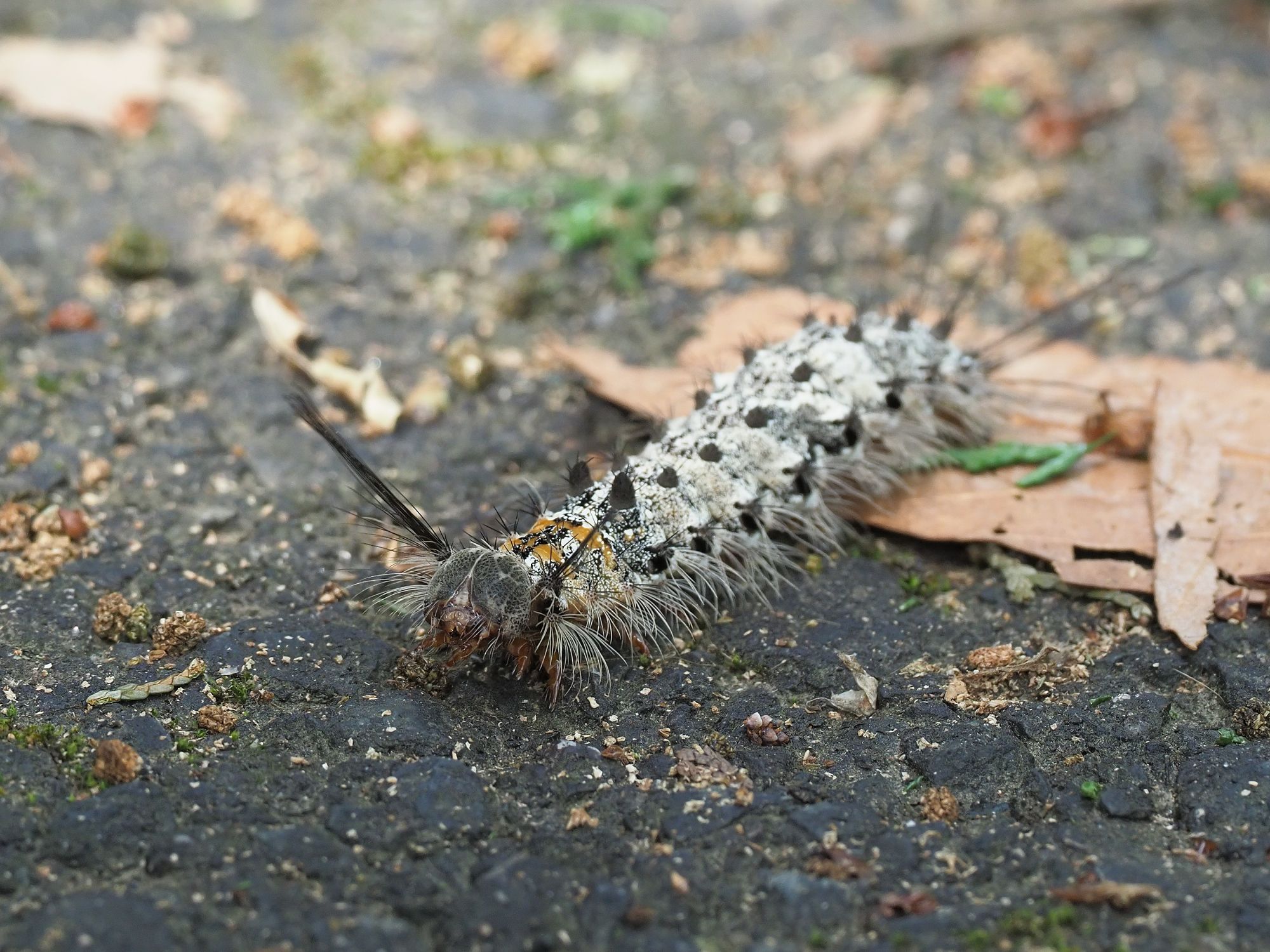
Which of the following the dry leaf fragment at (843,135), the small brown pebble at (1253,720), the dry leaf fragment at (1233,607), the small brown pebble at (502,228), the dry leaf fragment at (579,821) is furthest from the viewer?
the dry leaf fragment at (843,135)

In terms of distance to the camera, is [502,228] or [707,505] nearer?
[707,505]

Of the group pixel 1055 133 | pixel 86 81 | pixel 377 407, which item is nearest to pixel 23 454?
pixel 377 407

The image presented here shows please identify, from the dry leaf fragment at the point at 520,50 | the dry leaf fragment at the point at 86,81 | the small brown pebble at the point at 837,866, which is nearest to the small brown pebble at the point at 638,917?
the small brown pebble at the point at 837,866

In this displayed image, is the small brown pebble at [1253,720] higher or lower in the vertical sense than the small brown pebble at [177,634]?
higher

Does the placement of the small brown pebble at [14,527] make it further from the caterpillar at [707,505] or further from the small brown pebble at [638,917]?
the small brown pebble at [638,917]

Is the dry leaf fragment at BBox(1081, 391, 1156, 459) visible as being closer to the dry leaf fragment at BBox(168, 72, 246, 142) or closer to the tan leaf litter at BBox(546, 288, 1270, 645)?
the tan leaf litter at BBox(546, 288, 1270, 645)

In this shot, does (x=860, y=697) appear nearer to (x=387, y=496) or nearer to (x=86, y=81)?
(x=387, y=496)

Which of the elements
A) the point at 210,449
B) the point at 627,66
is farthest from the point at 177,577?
the point at 627,66
